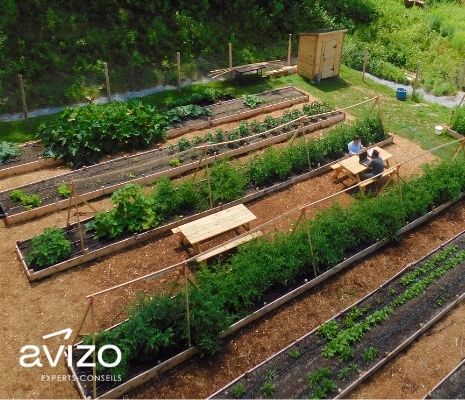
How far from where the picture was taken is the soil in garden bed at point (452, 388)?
7.82m

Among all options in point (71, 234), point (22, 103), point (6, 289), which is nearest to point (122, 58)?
point (22, 103)

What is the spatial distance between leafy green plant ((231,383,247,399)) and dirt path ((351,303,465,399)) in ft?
5.48

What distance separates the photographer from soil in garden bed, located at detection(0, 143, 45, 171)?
1294cm

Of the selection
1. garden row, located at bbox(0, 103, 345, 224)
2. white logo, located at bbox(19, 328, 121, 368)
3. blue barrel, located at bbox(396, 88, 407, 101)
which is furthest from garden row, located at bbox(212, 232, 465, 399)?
blue barrel, located at bbox(396, 88, 407, 101)

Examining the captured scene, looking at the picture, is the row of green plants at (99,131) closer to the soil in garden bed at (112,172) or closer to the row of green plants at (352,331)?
the soil in garden bed at (112,172)

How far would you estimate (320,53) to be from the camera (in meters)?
17.9

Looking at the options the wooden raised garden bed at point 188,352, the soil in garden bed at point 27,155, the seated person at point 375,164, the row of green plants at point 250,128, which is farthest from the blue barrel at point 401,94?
the soil in garden bed at point 27,155

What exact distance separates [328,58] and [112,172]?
975 centimetres

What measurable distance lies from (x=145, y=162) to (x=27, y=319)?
533 centimetres

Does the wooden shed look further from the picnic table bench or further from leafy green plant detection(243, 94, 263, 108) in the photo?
the picnic table bench

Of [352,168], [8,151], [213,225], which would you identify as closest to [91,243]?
[213,225]

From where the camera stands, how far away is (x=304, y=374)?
26.6ft

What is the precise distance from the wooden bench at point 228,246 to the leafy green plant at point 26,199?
14.0ft

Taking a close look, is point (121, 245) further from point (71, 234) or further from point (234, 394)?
point (234, 394)
